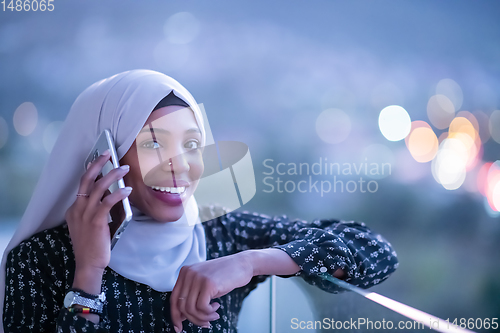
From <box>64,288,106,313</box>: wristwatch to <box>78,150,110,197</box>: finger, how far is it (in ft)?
0.58

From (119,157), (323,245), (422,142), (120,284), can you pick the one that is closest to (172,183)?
(119,157)

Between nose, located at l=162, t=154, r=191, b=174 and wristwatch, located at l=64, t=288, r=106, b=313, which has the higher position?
nose, located at l=162, t=154, r=191, b=174

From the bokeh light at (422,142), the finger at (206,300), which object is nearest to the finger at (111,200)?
the finger at (206,300)

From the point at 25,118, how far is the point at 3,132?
0.29ft

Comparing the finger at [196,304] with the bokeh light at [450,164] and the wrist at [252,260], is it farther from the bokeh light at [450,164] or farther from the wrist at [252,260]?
the bokeh light at [450,164]

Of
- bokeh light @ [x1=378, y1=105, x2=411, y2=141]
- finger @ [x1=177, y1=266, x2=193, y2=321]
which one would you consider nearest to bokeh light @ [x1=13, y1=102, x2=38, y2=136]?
finger @ [x1=177, y1=266, x2=193, y2=321]

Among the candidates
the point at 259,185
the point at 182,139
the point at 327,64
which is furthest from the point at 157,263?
the point at 327,64

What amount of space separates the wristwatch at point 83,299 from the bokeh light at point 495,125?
1859mm

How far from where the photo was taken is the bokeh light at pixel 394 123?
170 centimetres

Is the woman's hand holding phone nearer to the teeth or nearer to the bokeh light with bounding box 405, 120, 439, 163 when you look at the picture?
the teeth

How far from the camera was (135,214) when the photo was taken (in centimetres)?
81

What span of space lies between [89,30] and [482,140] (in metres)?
1.83

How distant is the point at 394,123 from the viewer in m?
1.73

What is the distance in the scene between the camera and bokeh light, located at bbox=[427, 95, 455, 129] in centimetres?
175
